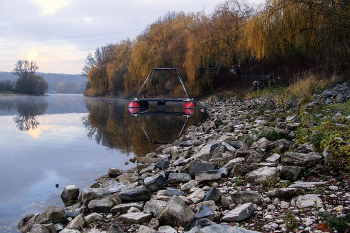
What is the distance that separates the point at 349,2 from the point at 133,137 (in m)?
10.2

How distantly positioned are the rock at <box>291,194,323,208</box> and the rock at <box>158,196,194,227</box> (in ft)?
3.38

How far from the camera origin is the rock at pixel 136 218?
2567 mm

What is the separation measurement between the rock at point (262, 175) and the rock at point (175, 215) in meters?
1.04

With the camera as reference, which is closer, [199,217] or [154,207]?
[199,217]

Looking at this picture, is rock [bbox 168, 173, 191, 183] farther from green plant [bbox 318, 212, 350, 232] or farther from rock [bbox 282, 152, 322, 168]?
green plant [bbox 318, 212, 350, 232]

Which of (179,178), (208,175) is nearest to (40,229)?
(179,178)

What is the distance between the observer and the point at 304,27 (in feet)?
46.7

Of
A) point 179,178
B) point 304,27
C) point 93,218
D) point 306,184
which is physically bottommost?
point 93,218

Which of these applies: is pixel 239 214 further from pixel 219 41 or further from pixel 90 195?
pixel 219 41

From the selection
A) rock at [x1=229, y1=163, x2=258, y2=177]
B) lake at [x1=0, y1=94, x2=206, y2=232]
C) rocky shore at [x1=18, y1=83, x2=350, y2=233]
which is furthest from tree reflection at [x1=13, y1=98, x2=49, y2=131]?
rock at [x1=229, y1=163, x2=258, y2=177]

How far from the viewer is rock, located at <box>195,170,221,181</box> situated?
11.4 ft

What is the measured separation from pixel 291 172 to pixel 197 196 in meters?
1.16

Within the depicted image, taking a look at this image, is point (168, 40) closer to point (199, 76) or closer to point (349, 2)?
point (199, 76)

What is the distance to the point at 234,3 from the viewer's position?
71.0 ft
